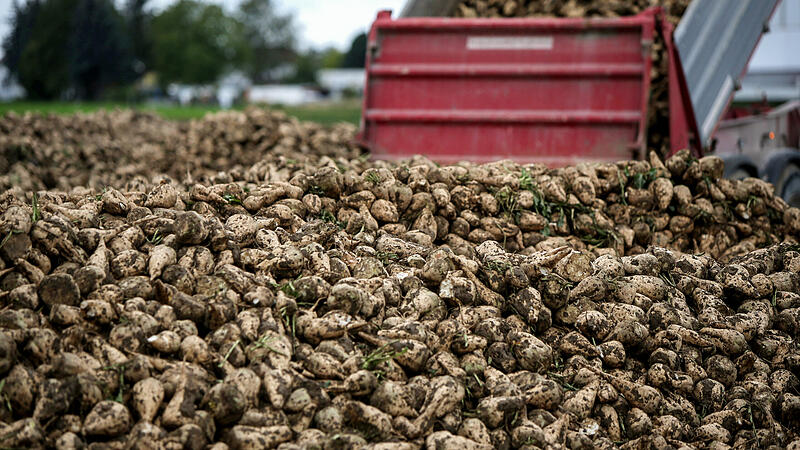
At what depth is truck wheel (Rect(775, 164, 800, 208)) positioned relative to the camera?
20.2ft

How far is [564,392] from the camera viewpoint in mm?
3135

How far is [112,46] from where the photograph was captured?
19.5m

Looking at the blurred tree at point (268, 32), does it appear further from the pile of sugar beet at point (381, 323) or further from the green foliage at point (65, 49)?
the pile of sugar beet at point (381, 323)

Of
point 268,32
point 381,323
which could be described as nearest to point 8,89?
point 381,323

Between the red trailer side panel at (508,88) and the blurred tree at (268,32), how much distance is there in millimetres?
67075

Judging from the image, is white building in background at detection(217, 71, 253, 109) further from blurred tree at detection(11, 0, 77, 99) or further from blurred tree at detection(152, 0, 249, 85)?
blurred tree at detection(11, 0, 77, 99)

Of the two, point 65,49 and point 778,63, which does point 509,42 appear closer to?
point 778,63

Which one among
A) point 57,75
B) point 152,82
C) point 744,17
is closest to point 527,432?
point 744,17

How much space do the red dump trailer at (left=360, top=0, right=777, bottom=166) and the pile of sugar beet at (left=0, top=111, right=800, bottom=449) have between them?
133 centimetres

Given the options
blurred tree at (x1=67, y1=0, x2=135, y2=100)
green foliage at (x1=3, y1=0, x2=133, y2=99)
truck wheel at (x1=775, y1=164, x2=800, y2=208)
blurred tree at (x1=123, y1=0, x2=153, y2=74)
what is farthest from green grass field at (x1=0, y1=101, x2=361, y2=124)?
truck wheel at (x1=775, y1=164, x2=800, y2=208)

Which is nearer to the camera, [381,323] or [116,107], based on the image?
[381,323]

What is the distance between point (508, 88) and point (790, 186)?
7.69 feet

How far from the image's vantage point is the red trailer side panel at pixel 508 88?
5.51 metres

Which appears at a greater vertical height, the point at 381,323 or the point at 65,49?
the point at 65,49
